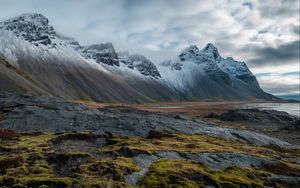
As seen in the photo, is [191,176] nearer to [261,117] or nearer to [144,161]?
[144,161]

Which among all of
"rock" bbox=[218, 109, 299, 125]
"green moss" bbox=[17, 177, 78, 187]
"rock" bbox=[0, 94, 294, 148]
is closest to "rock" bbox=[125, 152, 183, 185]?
"green moss" bbox=[17, 177, 78, 187]

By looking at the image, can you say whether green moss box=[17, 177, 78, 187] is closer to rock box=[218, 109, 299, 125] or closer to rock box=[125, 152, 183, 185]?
rock box=[125, 152, 183, 185]

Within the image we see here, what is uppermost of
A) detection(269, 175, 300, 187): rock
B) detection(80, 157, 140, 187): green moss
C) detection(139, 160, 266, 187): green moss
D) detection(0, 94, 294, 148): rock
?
detection(0, 94, 294, 148): rock

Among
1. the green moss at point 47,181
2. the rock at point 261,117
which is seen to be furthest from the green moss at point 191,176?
the rock at point 261,117

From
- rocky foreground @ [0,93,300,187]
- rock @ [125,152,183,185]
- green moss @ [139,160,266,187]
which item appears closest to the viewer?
rocky foreground @ [0,93,300,187]

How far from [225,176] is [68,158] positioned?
49.6ft

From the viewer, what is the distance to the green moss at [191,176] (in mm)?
30547

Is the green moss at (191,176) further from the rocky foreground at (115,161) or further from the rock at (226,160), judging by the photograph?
the rock at (226,160)

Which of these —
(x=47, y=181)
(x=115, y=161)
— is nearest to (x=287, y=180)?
(x=115, y=161)

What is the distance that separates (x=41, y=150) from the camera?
38.7 metres

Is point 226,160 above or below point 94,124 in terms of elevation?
below

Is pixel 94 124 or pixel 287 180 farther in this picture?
pixel 94 124

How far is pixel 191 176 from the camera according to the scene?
32719mm

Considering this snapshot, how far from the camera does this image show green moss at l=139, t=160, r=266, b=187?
3055 cm
